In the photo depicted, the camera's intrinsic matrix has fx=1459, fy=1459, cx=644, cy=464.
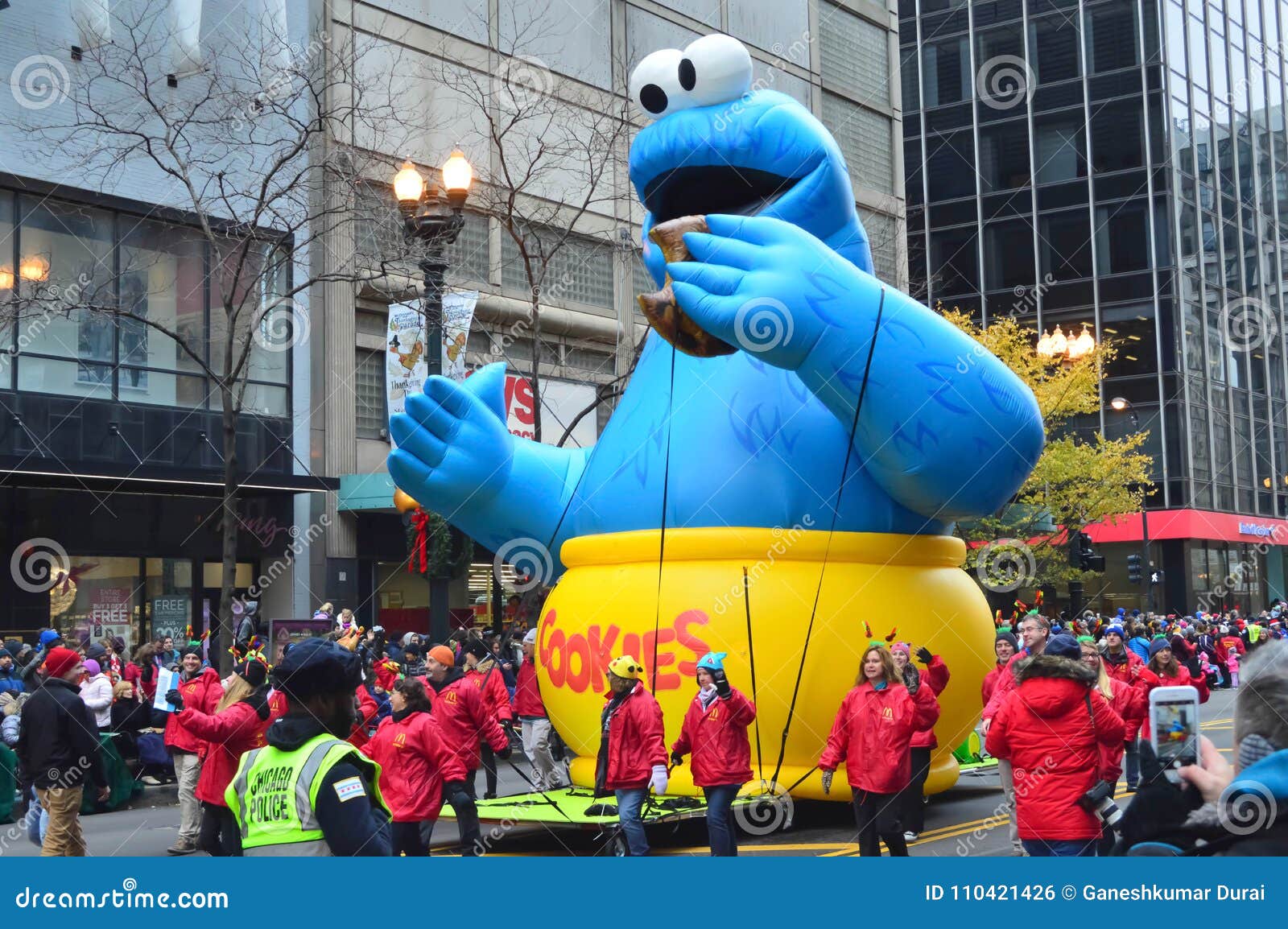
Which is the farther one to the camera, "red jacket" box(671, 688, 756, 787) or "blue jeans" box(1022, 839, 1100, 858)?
"red jacket" box(671, 688, 756, 787)

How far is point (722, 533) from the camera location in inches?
419

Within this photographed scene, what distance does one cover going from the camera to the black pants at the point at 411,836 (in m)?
8.87

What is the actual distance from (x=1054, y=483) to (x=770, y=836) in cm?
2720

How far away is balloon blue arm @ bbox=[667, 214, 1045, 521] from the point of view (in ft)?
30.7

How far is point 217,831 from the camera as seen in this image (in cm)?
938

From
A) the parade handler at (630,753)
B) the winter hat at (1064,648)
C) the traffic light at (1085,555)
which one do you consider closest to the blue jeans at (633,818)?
the parade handler at (630,753)

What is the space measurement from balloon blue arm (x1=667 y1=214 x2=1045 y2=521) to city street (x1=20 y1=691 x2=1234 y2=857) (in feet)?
8.22

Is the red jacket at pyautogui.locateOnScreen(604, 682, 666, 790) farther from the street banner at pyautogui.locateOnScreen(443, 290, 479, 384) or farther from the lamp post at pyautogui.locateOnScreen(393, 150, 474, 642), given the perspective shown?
the street banner at pyautogui.locateOnScreen(443, 290, 479, 384)

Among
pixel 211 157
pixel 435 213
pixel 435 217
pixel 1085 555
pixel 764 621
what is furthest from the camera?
pixel 1085 555

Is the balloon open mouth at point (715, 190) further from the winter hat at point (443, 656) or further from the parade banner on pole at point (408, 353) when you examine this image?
the parade banner on pole at point (408, 353)

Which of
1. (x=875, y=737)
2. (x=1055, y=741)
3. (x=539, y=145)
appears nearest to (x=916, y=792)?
(x=875, y=737)

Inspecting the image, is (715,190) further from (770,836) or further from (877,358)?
(770,836)

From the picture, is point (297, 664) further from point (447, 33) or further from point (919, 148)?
point (919, 148)

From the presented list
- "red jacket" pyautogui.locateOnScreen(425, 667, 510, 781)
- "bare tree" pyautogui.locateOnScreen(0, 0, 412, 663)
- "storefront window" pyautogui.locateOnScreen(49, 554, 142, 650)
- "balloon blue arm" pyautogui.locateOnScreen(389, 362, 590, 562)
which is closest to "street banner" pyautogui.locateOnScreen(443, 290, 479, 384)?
"bare tree" pyautogui.locateOnScreen(0, 0, 412, 663)
